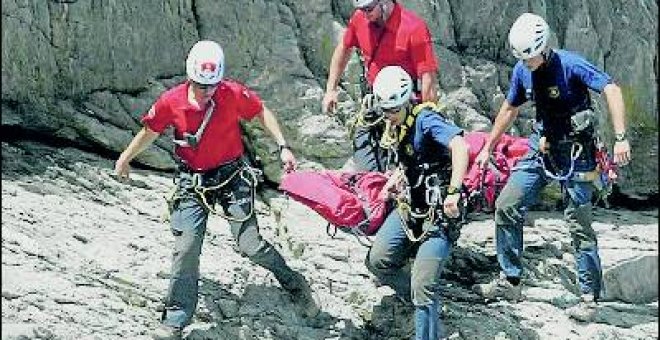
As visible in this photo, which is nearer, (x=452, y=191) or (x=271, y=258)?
(x=452, y=191)

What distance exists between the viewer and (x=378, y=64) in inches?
472

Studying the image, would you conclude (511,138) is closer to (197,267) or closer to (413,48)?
(413,48)

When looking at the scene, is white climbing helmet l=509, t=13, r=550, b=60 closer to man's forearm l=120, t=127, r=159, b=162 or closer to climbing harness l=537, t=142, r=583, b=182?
climbing harness l=537, t=142, r=583, b=182

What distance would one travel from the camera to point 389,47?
11.9 meters

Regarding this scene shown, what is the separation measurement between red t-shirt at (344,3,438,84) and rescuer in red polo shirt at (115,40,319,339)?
5.85ft

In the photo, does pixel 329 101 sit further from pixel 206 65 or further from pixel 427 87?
pixel 206 65

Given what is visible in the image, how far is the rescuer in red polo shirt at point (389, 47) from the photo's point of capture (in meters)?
→ 11.8

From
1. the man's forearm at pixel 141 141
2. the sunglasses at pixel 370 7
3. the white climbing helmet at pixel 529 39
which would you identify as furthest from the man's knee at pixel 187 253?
the white climbing helmet at pixel 529 39

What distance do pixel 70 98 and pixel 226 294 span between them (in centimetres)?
343

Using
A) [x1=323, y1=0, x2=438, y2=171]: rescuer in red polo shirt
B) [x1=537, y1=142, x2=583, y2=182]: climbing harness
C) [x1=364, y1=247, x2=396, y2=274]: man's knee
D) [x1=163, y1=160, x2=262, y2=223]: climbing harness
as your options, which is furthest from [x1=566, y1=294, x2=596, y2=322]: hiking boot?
[x1=163, y1=160, x2=262, y2=223]: climbing harness

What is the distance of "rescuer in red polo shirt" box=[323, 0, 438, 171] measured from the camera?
1177cm

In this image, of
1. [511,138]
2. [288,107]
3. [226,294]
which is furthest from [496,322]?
[288,107]

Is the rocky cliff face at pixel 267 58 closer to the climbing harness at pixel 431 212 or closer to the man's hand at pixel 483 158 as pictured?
the man's hand at pixel 483 158

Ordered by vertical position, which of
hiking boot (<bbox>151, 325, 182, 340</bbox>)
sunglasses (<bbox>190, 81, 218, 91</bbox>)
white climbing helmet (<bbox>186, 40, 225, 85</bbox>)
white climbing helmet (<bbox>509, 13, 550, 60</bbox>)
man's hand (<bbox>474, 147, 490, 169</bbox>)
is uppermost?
white climbing helmet (<bbox>509, 13, 550, 60</bbox>)
